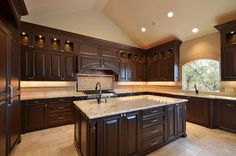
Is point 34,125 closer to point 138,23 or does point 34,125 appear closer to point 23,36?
point 23,36

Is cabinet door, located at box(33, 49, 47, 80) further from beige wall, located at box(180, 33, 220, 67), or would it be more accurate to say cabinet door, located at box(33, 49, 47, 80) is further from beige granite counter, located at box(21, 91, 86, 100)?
beige wall, located at box(180, 33, 220, 67)

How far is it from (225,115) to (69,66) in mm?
4868

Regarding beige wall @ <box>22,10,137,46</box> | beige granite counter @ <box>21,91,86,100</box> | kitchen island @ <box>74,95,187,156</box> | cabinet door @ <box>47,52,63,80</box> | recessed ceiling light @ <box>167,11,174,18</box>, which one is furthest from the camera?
beige wall @ <box>22,10,137,46</box>

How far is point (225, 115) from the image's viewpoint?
3525mm

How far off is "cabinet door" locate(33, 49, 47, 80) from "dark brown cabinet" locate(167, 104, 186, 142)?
358 cm

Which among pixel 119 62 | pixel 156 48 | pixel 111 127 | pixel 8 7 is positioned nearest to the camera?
pixel 111 127

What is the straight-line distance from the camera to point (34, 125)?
3.46m

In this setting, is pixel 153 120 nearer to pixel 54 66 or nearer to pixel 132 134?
pixel 132 134

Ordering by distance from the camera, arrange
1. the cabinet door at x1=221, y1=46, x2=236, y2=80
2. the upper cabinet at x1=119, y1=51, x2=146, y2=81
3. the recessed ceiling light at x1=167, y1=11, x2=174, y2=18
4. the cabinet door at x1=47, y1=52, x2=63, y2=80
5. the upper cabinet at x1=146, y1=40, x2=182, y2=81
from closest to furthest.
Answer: the cabinet door at x1=221, y1=46, x2=236, y2=80 → the cabinet door at x1=47, y1=52, x2=63, y2=80 → the recessed ceiling light at x1=167, y1=11, x2=174, y2=18 → the upper cabinet at x1=146, y1=40, x2=182, y2=81 → the upper cabinet at x1=119, y1=51, x2=146, y2=81

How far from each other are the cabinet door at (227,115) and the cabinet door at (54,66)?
486cm

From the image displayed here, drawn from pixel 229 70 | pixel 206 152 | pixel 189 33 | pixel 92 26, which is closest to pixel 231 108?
pixel 229 70

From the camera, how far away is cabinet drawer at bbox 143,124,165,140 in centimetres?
230

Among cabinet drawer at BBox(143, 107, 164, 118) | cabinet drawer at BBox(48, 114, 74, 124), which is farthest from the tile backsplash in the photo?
cabinet drawer at BBox(143, 107, 164, 118)

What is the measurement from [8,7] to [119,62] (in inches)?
150
